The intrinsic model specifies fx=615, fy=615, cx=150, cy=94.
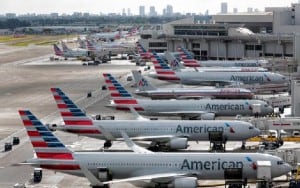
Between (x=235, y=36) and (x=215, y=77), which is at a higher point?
(x=235, y=36)

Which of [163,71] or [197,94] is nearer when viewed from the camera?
[197,94]

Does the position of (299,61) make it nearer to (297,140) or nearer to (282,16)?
(282,16)

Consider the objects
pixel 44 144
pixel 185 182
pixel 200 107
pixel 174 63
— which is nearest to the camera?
pixel 185 182

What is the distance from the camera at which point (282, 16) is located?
146m

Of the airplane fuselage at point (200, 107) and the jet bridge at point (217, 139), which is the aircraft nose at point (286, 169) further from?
the airplane fuselage at point (200, 107)

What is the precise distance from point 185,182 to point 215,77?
203ft

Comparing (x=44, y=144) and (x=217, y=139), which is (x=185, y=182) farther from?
(x=217, y=139)

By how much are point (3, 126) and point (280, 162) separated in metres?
40.7

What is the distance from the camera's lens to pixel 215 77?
102m

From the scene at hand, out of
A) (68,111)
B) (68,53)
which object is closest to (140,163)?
(68,111)

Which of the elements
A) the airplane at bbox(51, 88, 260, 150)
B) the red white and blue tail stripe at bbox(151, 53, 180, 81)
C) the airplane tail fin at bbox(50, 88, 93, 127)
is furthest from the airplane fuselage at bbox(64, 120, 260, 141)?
the red white and blue tail stripe at bbox(151, 53, 180, 81)

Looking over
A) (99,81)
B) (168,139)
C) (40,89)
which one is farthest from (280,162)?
(99,81)

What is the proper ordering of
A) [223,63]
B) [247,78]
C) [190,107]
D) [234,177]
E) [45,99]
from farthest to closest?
[223,63] < [247,78] < [45,99] < [190,107] < [234,177]

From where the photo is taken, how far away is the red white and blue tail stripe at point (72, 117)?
55.3 metres
